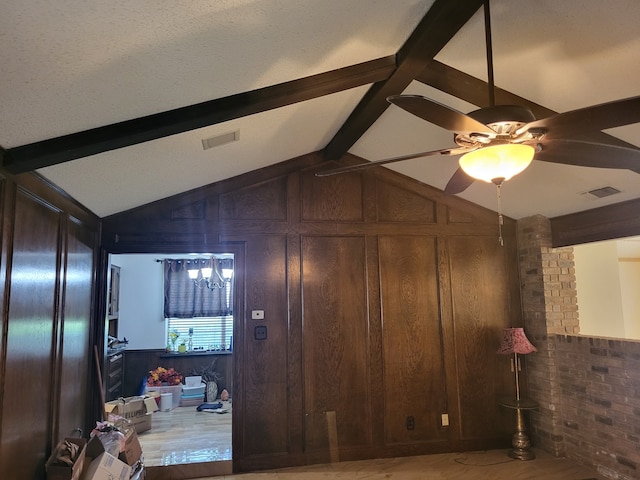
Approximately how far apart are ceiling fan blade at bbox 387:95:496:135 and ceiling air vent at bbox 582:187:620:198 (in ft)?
7.93

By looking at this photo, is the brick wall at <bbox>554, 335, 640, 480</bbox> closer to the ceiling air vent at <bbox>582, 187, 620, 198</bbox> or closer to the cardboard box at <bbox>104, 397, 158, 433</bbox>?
the ceiling air vent at <bbox>582, 187, 620, 198</bbox>

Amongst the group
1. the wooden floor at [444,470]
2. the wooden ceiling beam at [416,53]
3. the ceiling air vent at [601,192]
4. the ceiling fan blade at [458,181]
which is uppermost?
the wooden ceiling beam at [416,53]

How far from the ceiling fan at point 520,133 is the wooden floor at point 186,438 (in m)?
3.59

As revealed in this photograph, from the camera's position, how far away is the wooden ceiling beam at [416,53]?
2172 millimetres

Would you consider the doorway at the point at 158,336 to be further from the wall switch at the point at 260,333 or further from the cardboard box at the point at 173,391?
the wall switch at the point at 260,333

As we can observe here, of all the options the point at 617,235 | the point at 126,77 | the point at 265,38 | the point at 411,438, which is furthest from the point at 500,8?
the point at 411,438

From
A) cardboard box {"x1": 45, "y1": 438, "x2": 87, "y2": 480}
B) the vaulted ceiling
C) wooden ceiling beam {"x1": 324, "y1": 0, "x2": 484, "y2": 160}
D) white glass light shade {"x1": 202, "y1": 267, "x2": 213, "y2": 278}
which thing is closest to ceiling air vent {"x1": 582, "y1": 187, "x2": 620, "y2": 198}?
the vaulted ceiling

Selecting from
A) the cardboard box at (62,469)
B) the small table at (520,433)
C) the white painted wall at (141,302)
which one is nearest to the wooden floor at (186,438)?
the white painted wall at (141,302)

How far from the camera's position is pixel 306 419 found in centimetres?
418

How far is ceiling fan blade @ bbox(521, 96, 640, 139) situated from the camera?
159cm

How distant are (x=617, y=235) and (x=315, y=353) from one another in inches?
115

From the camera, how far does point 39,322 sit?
2654 mm

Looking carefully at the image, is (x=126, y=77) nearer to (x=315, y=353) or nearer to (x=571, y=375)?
(x=315, y=353)

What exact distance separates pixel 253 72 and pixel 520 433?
4.06m
